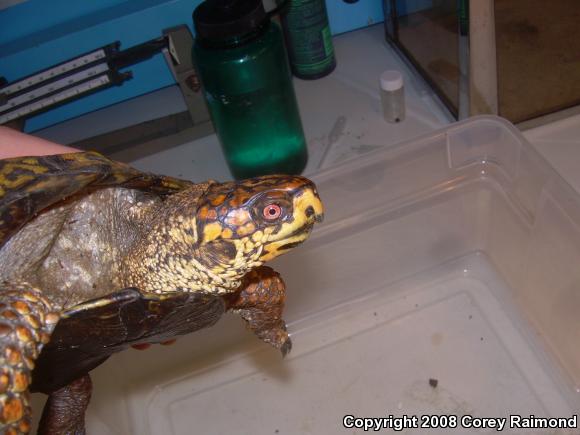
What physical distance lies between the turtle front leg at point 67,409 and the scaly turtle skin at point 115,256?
0.02 m

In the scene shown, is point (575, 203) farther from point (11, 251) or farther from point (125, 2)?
point (125, 2)

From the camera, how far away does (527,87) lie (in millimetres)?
1471

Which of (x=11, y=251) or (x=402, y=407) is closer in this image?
A: (x=11, y=251)

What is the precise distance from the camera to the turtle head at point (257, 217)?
65cm

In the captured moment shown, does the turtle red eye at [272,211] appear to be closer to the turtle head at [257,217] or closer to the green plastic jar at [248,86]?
the turtle head at [257,217]

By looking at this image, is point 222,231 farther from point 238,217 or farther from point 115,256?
point 115,256

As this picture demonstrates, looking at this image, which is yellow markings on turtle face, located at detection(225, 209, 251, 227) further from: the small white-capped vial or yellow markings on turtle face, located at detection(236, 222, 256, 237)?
the small white-capped vial

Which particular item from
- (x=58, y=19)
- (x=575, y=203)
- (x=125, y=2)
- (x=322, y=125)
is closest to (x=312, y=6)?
(x=322, y=125)

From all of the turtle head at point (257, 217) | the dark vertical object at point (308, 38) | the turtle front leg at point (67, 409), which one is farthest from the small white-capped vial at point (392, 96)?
the turtle front leg at point (67, 409)

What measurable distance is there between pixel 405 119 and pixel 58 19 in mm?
980

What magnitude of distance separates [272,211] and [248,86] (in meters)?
0.63

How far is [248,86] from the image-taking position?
1.22 metres

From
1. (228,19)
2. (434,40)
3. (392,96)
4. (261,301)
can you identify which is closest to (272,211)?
(261,301)

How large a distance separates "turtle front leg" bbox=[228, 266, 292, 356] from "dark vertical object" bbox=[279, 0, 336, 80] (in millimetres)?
835
